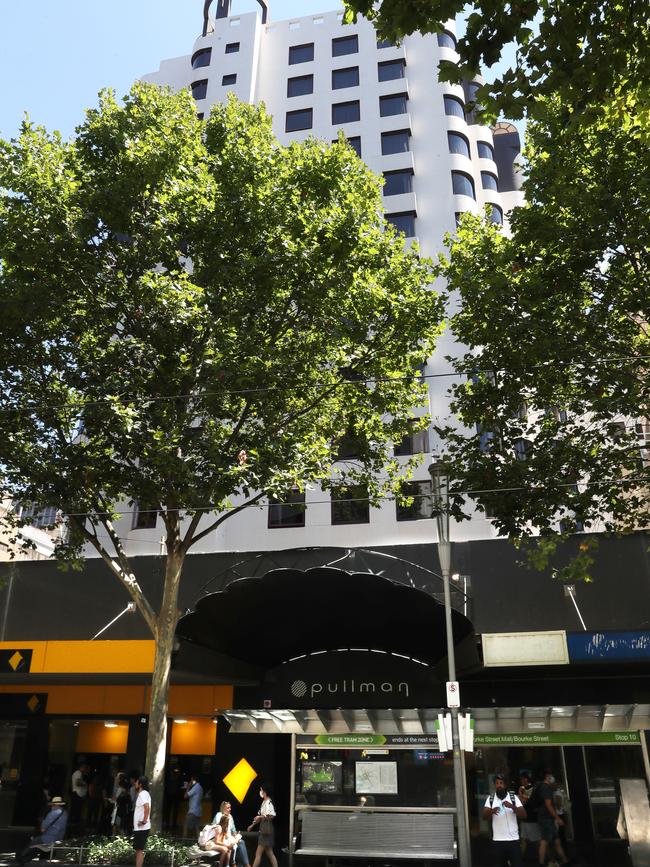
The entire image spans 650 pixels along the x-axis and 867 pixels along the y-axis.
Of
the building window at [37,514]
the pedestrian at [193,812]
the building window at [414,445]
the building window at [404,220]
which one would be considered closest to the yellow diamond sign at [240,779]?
the pedestrian at [193,812]

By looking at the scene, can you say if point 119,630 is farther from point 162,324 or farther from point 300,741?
point 162,324

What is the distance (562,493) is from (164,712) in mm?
8615

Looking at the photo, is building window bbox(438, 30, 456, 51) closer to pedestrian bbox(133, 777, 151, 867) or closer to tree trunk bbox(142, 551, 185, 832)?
tree trunk bbox(142, 551, 185, 832)

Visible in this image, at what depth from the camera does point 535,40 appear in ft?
22.7

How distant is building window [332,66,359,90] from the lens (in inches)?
1315

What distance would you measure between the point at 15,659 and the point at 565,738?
43.5 feet

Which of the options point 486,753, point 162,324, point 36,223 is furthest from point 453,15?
point 486,753

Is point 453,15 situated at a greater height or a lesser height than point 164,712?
greater

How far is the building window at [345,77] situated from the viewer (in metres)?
33.4

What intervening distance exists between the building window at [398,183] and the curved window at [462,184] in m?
1.77

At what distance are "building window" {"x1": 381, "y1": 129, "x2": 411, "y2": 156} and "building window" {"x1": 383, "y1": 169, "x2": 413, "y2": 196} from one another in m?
1.16

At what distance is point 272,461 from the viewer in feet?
48.8

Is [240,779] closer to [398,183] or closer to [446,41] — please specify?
[398,183]

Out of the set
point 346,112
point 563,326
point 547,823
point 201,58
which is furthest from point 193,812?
point 201,58
